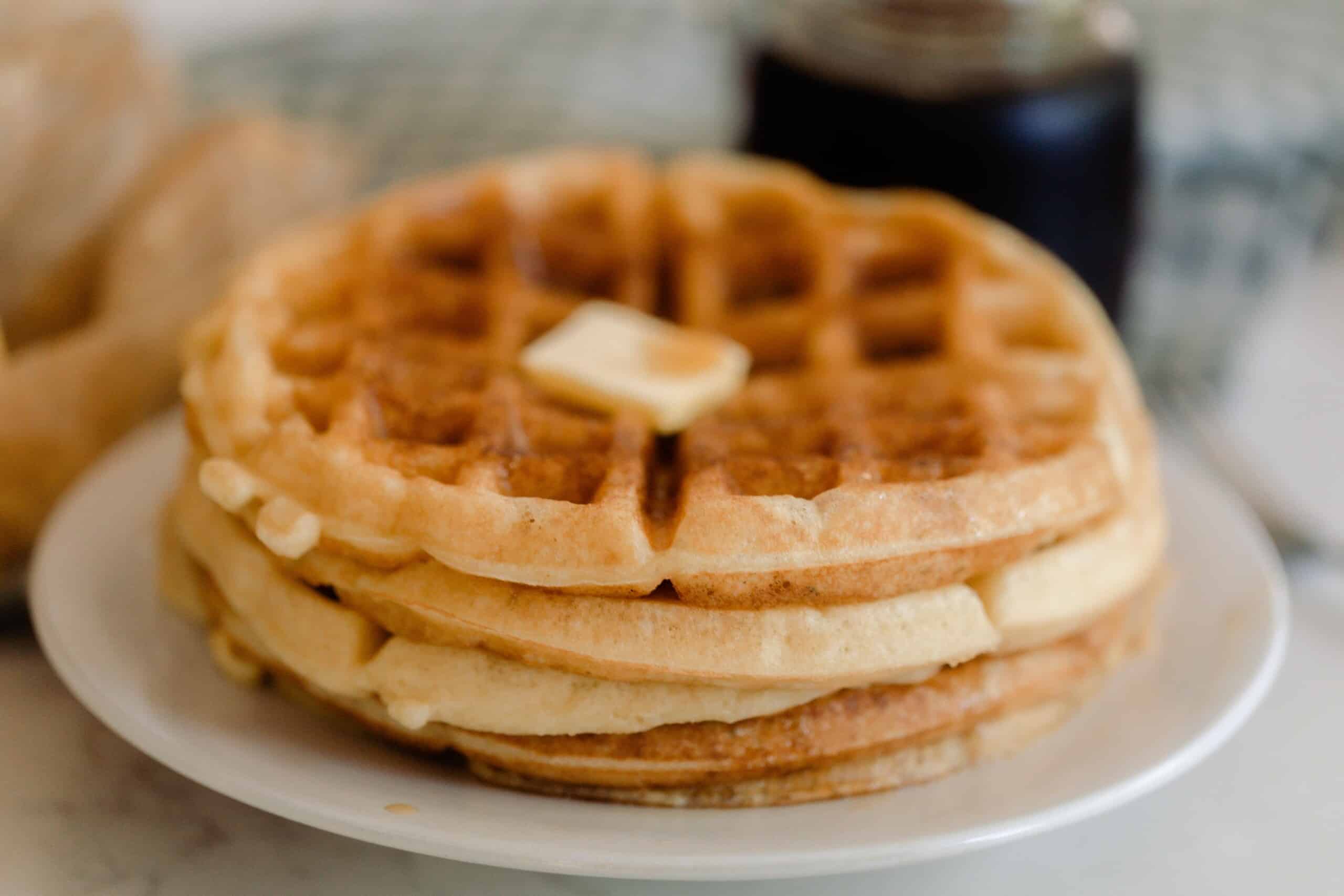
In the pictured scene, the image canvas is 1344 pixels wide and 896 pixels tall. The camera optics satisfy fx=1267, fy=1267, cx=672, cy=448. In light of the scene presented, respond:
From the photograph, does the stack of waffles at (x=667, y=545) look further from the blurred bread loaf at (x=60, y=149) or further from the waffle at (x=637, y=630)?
the blurred bread loaf at (x=60, y=149)

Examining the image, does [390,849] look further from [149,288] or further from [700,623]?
[149,288]

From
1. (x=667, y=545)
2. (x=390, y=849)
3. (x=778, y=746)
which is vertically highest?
(x=667, y=545)

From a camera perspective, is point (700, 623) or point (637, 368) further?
point (637, 368)

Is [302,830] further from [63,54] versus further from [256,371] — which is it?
[63,54]

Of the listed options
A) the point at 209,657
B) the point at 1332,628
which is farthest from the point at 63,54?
the point at 1332,628

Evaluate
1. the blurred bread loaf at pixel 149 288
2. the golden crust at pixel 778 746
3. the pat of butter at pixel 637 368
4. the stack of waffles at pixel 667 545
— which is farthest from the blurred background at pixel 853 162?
the golden crust at pixel 778 746

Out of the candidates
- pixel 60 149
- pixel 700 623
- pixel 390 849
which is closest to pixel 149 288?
pixel 60 149
